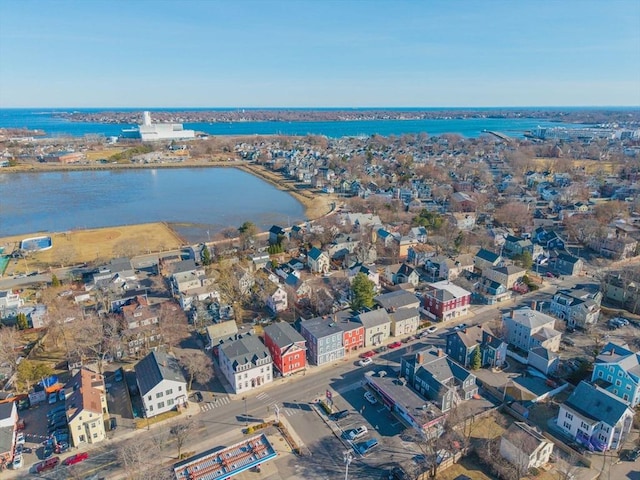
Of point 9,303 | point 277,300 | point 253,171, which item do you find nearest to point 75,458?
point 277,300

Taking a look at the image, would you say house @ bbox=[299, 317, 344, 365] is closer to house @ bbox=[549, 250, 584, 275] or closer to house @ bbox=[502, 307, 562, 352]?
house @ bbox=[502, 307, 562, 352]

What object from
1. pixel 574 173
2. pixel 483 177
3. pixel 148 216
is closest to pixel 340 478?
pixel 148 216

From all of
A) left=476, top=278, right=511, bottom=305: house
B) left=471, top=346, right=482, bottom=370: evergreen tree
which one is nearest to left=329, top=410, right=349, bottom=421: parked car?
left=471, top=346, right=482, bottom=370: evergreen tree

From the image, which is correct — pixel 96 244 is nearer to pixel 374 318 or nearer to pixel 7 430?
pixel 7 430

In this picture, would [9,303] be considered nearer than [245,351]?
No

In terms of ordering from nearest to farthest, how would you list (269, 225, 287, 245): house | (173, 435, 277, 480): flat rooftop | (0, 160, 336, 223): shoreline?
(173, 435, 277, 480): flat rooftop, (269, 225, 287, 245): house, (0, 160, 336, 223): shoreline
